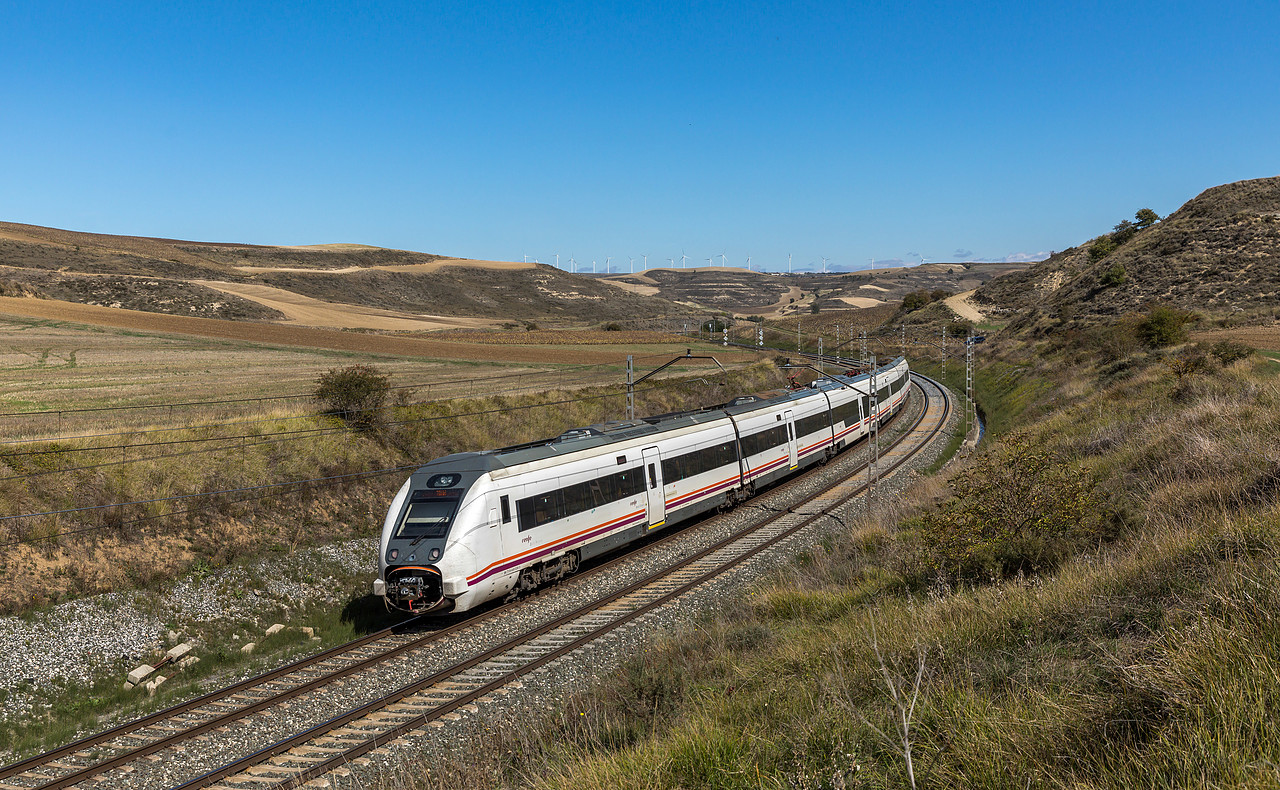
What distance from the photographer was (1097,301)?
230 ft

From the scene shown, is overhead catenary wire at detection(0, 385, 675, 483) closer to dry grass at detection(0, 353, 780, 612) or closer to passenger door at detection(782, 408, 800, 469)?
dry grass at detection(0, 353, 780, 612)

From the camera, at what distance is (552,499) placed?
57.6 ft

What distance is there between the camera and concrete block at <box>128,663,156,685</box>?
48.4 feet

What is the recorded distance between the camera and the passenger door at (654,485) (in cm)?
2092

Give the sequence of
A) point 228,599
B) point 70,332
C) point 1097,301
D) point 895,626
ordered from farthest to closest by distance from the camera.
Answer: point 1097,301, point 70,332, point 228,599, point 895,626

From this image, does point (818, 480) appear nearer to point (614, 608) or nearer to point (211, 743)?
point (614, 608)

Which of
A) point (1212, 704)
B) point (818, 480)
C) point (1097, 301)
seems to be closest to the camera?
point (1212, 704)

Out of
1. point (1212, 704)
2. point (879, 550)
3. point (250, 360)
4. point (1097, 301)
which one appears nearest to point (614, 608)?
point (879, 550)

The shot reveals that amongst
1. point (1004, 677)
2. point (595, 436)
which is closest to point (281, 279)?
point (595, 436)

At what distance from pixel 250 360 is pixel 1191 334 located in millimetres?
55138

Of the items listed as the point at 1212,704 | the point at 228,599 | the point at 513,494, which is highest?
the point at 1212,704

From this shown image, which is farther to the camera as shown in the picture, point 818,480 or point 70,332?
point 70,332

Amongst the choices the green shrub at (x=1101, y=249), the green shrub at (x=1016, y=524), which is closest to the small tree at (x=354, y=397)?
the green shrub at (x=1016, y=524)

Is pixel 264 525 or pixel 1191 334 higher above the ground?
pixel 1191 334
